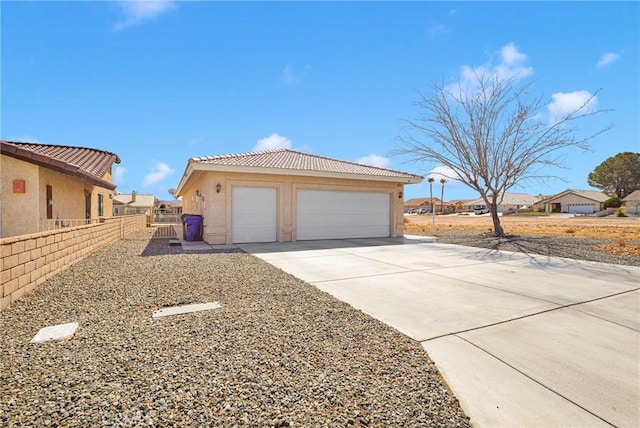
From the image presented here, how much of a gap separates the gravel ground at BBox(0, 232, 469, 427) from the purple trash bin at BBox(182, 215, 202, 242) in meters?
8.35

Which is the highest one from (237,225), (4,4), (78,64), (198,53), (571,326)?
(198,53)

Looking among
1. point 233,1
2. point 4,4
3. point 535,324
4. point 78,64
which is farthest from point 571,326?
point 78,64

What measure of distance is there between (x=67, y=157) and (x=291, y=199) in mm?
9354

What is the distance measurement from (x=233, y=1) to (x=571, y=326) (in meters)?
10.8

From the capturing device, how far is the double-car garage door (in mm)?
12016

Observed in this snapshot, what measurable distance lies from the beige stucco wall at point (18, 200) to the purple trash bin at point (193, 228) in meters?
4.83

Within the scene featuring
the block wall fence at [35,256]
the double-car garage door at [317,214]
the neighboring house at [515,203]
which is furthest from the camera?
the neighboring house at [515,203]

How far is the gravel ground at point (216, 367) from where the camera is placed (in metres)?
A: 1.98

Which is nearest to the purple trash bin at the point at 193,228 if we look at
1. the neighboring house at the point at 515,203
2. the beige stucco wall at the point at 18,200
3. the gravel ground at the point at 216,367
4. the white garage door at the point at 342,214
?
the white garage door at the point at 342,214

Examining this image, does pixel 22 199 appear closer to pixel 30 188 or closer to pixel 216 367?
pixel 30 188

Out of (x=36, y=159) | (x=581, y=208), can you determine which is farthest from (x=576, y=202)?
(x=36, y=159)

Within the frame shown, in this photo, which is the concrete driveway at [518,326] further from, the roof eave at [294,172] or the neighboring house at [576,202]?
the neighboring house at [576,202]

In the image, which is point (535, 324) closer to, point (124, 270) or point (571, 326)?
point (571, 326)

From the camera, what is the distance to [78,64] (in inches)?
425
